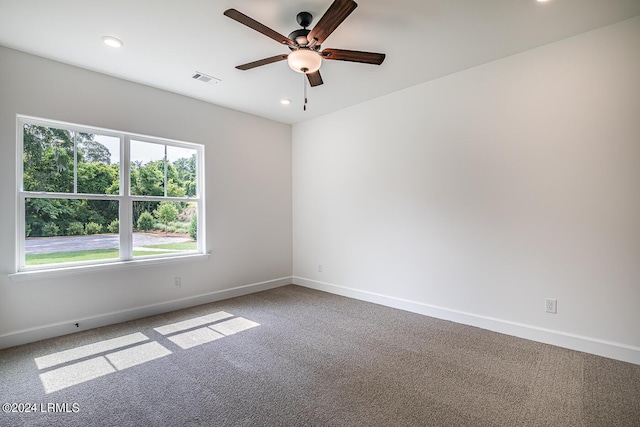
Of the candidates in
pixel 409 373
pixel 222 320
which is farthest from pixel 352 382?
pixel 222 320

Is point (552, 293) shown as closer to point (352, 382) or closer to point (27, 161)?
point (352, 382)

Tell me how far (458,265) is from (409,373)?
1.47 metres

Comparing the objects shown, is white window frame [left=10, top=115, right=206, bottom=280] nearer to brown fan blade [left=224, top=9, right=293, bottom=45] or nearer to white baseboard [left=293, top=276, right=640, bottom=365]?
brown fan blade [left=224, top=9, right=293, bottom=45]

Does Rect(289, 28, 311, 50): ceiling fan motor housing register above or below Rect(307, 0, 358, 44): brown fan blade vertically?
above

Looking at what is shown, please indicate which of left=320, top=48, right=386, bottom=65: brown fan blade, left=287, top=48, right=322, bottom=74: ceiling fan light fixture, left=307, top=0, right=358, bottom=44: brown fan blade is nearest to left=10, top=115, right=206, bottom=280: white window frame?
left=287, top=48, right=322, bottom=74: ceiling fan light fixture

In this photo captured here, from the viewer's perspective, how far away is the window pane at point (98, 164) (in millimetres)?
3227

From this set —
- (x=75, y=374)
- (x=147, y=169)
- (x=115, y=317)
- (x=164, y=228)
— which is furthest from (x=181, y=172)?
(x=75, y=374)

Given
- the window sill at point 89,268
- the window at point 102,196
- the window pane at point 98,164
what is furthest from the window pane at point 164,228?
the window pane at point 98,164

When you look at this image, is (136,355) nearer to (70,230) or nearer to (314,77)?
(70,230)

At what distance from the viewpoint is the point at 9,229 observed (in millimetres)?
2754

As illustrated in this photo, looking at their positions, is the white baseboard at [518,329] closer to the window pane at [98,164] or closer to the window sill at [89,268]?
the window sill at [89,268]

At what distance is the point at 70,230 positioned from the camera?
3139 millimetres

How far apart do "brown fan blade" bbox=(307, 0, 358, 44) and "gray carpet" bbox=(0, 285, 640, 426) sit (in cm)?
251

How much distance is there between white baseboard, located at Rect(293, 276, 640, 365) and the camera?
8.14 ft
